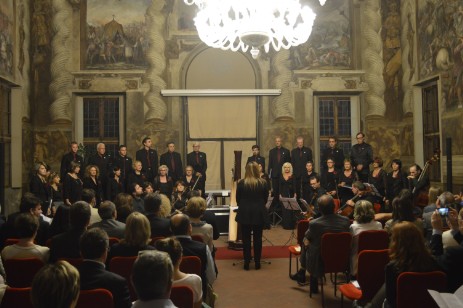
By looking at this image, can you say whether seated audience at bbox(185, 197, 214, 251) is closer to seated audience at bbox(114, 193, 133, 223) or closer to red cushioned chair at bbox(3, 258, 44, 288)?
seated audience at bbox(114, 193, 133, 223)

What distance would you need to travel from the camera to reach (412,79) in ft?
49.8

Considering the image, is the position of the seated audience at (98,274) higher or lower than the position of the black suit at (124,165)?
lower

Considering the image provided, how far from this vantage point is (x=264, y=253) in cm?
964

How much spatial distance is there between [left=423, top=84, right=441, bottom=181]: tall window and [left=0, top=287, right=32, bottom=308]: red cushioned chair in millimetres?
12275

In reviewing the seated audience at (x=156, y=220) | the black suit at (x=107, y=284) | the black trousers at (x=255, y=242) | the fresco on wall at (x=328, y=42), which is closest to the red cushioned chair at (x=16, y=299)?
the black suit at (x=107, y=284)

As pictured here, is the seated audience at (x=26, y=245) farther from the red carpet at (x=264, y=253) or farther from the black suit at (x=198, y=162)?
the black suit at (x=198, y=162)

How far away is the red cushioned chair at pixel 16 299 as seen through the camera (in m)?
3.43

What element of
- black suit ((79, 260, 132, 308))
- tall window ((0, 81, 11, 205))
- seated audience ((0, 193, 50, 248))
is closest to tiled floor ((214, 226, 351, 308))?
seated audience ((0, 193, 50, 248))

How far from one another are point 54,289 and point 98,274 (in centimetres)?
101

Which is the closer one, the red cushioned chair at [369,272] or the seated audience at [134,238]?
the seated audience at [134,238]

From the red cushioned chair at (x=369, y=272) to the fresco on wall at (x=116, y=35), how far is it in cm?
1224

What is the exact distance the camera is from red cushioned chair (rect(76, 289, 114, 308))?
10.6ft

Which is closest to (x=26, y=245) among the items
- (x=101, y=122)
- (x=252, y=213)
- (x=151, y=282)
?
(x=151, y=282)

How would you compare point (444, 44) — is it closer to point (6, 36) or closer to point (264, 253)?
point (264, 253)
